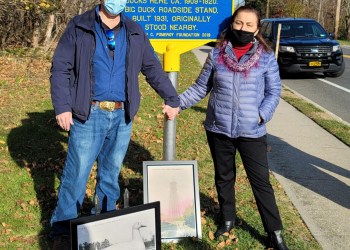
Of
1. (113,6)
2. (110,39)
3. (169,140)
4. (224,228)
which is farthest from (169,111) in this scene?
(224,228)

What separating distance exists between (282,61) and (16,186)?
37.9 feet

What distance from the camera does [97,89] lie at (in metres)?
3.25

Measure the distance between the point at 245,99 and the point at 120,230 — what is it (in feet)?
4.43

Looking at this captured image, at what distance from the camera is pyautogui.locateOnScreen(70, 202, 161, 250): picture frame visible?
113 inches

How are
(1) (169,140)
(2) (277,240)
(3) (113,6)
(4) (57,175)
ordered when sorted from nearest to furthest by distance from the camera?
(3) (113,6) < (2) (277,240) < (1) (169,140) < (4) (57,175)

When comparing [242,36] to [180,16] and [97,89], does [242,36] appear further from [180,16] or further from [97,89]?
[97,89]

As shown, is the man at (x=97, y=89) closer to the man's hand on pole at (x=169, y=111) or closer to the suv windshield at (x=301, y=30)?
the man's hand on pole at (x=169, y=111)

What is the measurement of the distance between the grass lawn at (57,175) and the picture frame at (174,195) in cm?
10

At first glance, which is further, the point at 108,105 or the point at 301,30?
the point at 301,30

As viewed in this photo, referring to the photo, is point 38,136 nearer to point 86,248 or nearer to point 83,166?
point 83,166

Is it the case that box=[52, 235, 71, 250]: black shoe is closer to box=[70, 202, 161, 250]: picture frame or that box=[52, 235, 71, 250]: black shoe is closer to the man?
the man

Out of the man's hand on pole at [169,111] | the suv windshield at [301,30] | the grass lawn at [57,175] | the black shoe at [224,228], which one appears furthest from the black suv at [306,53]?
the man's hand on pole at [169,111]

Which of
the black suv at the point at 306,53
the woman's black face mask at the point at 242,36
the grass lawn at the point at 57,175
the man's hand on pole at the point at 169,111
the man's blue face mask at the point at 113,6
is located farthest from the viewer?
the black suv at the point at 306,53

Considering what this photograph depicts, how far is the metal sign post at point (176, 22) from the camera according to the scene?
13.9ft
